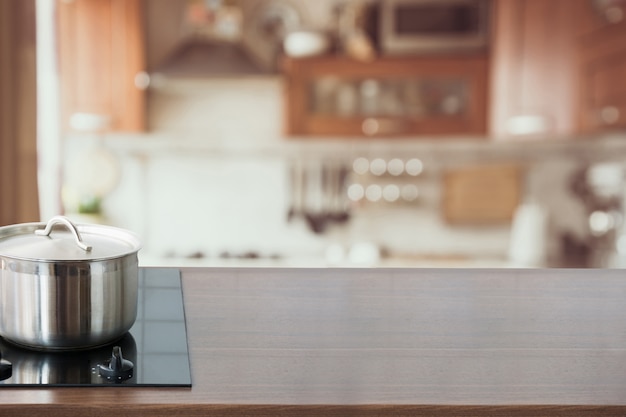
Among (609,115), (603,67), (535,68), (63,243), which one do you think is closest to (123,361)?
(63,243)

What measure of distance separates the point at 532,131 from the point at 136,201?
2094 mm

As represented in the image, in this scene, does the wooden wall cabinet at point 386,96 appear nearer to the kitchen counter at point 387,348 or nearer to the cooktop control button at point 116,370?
the kitchen counter at point 387,348

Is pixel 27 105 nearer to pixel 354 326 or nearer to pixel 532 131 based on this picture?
pixel 354 326

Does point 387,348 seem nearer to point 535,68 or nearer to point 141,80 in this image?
point 535,68

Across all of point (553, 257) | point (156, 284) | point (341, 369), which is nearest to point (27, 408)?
point (341, 369)

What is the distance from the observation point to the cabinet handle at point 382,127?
2.82 meters

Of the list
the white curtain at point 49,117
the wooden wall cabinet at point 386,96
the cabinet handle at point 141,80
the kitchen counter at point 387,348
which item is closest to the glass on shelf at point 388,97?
the wooden wall cabinet at point 386,96

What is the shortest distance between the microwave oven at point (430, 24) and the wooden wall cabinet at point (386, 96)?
58mm

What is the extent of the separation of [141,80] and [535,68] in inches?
73.1

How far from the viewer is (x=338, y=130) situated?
284 centimetres

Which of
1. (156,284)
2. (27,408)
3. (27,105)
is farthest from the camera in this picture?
(27,105)

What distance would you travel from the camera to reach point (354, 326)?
2.44 ft

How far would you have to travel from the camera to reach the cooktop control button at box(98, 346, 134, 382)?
0.59 metres

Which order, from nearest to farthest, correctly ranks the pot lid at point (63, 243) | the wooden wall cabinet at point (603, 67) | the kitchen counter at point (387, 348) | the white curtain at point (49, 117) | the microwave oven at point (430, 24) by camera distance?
the kitchen counter at point (387, 348) → the pot lid at point (63, 243) → the wooden wall cabinet at point (603, 67) → the microwave oven at point (430, 24) → the white curtain at point (49, 117)
